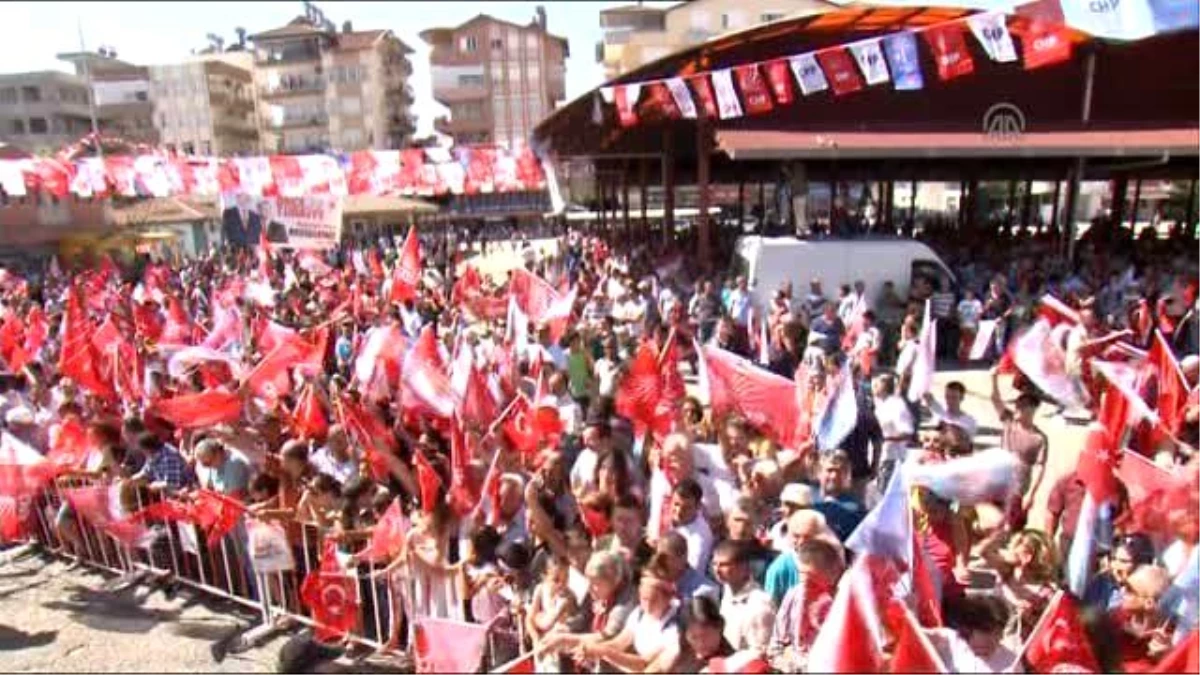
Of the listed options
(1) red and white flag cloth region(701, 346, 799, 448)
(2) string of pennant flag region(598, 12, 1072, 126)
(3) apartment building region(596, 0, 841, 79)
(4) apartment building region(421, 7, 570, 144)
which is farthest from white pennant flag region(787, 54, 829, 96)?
(4) apartment building region(421, 7, 570, 144)

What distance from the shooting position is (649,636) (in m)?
3.51

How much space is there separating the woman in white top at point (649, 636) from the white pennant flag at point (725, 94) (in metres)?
13.0

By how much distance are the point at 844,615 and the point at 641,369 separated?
12.9 ft

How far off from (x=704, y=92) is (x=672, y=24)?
5274 cm

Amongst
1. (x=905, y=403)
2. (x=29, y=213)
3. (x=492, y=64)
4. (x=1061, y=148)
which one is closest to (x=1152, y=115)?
(x=1061, y=148)

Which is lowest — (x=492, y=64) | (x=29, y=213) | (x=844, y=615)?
(x=844, y=615)

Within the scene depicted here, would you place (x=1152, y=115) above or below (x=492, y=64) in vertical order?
below

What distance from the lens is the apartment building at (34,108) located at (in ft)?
209

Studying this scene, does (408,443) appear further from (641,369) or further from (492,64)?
(492,64)

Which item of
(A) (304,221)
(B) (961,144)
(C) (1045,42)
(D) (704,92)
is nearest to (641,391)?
(D) (704,92)

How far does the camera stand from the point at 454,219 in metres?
57.5

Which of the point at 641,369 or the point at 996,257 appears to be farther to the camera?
the point at 996,257

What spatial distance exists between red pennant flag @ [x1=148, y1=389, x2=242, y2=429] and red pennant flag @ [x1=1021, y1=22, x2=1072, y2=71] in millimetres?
15006

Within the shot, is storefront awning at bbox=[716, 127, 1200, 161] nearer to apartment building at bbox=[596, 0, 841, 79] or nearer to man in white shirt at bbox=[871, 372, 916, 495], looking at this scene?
man in white shirt at bbox=[871, 372, 916, 495]
